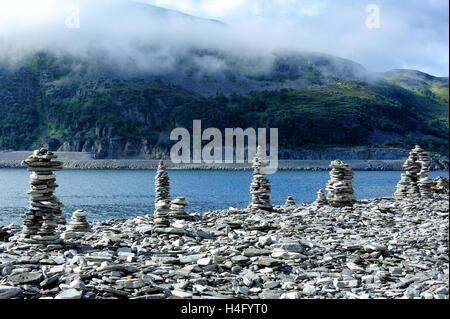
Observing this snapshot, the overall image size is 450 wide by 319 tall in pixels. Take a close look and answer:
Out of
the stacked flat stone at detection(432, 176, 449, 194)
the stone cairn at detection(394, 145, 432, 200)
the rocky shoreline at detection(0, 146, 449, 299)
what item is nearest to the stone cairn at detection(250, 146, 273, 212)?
the rocky shoreline at detection(0, 146, 449, 299)

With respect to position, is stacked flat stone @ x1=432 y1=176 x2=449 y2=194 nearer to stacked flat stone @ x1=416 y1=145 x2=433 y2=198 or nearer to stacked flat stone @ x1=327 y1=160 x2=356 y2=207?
stacked flat stone @ x1=416 y1=145 x2=433 y2=198

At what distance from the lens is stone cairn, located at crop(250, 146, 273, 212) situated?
28859mm

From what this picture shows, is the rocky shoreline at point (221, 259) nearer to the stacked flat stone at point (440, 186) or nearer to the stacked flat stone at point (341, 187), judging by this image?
the stacked flat stone at point (341, 187)

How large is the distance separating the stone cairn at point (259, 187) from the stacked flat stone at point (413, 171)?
1649 cm

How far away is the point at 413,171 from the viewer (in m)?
38.4

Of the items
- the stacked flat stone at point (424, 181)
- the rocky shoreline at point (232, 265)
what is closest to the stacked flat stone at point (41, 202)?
the rocky shoreline at point (232, 265)

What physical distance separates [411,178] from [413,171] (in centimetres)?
99

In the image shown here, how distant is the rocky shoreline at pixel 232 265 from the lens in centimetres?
1066

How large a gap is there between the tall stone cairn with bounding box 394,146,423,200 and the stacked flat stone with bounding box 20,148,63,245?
3126 cm

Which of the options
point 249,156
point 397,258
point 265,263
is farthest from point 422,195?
point 249,156
